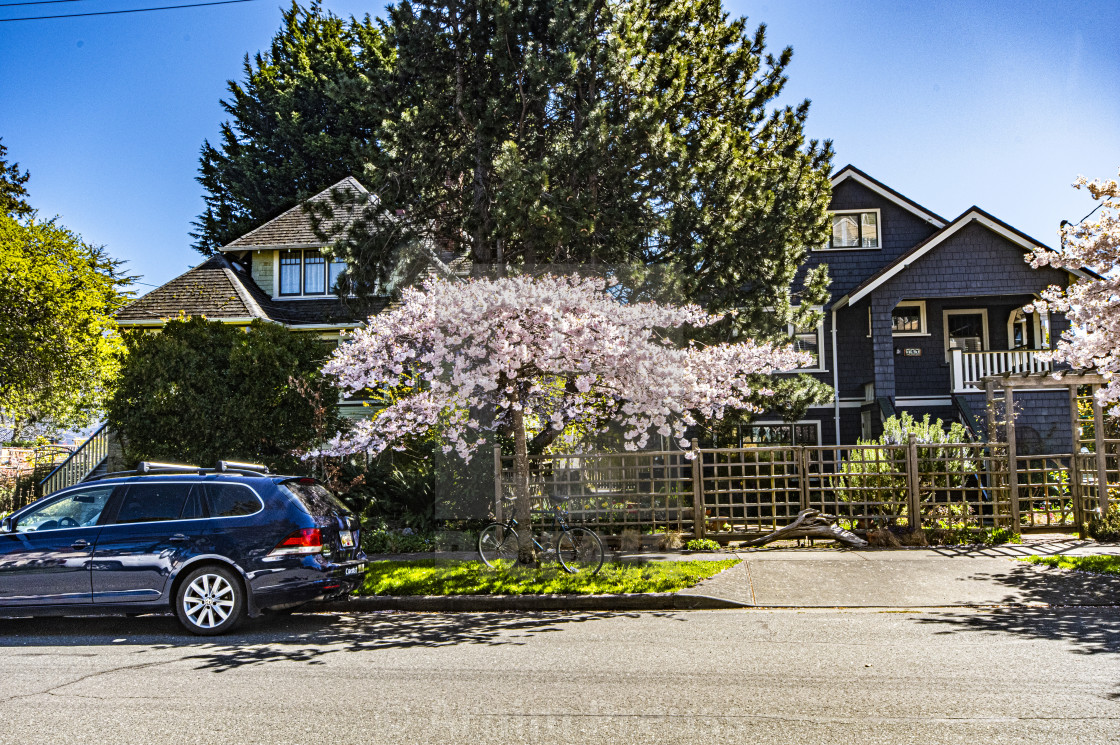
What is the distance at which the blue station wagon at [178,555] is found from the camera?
870 cm

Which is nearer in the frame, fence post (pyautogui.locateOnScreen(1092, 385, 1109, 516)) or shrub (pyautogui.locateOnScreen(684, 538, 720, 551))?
shrub (pyautogui.locateOnScreen(684, 538, 720, 551))

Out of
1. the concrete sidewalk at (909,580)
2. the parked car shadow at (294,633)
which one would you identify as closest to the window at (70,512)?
the parked car shadow at (294,633)

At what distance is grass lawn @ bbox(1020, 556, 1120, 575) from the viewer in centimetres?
1136

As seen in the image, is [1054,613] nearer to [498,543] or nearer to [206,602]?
[498,543]

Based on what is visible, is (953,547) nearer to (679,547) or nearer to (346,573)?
(679,547)

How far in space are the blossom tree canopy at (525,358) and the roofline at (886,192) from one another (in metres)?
13.5

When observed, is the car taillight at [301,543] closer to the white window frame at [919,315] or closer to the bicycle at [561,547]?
the bicycle at [561,547]

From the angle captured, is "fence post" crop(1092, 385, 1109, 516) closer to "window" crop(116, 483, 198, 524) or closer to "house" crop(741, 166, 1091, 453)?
"house" crop(741, 166, 1091, 453)

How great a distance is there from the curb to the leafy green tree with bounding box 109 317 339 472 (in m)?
6.00

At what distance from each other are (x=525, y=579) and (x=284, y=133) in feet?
86.2

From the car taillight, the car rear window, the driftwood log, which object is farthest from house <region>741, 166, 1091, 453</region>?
the car taillight

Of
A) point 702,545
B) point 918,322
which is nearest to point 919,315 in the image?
point 918,322

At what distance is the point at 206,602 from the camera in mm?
8734

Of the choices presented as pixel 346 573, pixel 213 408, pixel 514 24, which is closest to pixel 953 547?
pixel 346 573
